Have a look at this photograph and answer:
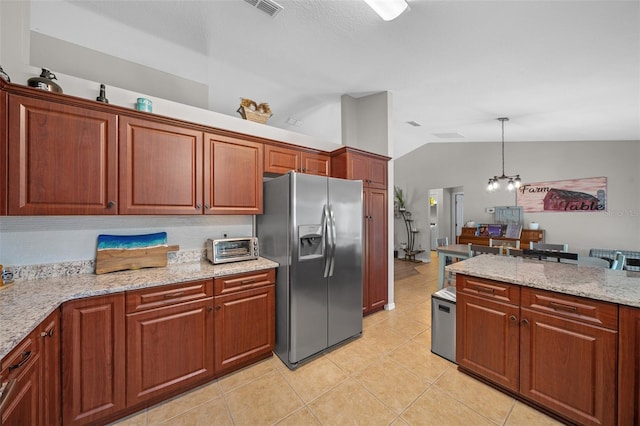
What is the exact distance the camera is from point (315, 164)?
2.96 metres

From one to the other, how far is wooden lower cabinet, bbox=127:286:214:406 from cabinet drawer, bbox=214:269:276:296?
0.08m

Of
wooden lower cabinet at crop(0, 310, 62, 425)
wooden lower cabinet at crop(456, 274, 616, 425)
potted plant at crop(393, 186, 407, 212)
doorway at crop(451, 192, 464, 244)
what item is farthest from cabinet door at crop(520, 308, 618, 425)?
doorway at crop(451, 192, 464, 244)

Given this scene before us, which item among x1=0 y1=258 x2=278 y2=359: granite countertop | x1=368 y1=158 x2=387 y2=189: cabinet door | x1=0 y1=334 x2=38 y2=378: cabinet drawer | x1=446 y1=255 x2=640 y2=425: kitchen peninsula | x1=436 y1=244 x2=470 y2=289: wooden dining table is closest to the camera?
x1=0 y1=334 x2=38 y2=378: cabinet drawer

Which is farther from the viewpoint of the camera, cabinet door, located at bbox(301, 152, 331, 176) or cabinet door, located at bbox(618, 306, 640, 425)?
cabinet door, located at bbox(301, 152, 331, 176)

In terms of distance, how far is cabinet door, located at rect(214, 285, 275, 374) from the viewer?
200 centimetres

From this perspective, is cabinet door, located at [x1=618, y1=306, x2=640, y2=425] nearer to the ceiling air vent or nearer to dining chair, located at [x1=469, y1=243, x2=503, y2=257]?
dining chair, located at [x1=469, y1=243, x2=503, y2=257]

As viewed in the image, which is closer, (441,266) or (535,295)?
(535,295)

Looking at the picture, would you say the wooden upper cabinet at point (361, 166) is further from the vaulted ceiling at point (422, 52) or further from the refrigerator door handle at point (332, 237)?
the vaulted ceiling at point (422, 52)

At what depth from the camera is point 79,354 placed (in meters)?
1.49

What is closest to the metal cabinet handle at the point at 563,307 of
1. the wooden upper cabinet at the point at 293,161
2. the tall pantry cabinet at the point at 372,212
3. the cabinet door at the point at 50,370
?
the tall pantry cabinet at the point at 372,212

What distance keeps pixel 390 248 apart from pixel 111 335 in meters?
3.08

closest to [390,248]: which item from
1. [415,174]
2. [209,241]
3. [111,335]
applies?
[209,241]

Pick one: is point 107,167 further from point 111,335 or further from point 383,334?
point 383,334

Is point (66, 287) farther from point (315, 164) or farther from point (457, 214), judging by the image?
point (457, 214)
